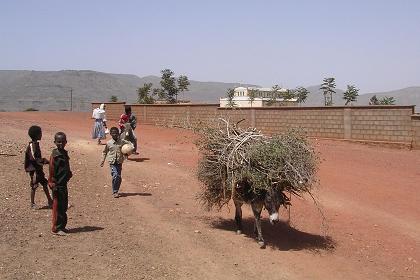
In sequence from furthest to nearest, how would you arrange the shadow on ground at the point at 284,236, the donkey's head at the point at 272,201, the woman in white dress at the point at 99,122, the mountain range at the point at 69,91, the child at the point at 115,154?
1. the mountain range at the point at 69,91
2. the woman in white dress at the point at 99,122
3. the child at the point at 115,154
4. the shadow on ground at the point at 284,236
5. the donkey's head at the point at 272,201

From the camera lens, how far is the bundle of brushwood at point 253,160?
23.6 ft

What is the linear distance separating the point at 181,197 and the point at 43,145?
762 centimetres

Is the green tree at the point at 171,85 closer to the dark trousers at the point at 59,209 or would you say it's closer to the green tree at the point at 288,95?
the green tree at the point at 288,95

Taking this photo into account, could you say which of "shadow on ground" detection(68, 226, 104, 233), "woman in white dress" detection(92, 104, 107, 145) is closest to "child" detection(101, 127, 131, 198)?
"shadow on ground" detection(68, 226, 104, 233)

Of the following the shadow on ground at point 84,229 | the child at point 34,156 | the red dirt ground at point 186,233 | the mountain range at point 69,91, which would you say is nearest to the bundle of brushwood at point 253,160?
the red dirt ground at point 186,233

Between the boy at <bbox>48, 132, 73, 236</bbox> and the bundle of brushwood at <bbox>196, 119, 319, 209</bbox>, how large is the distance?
7.44ft

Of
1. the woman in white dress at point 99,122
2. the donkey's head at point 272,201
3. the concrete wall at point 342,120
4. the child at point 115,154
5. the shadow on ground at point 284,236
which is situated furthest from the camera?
the concrete wall at point 342,120

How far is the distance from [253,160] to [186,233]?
1.86m

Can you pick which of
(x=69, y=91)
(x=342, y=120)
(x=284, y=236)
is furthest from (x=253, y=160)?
(x=69, y=91)

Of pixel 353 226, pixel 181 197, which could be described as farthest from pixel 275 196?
pixel 181 197

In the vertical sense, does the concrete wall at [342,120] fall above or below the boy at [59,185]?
above

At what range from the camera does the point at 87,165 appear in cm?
1368

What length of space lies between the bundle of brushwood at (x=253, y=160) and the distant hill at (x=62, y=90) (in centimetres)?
8273

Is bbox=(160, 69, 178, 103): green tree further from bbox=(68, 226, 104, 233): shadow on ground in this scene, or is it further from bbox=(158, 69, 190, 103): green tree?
bbox=(68, 226, 104, 233): shadow on ground
